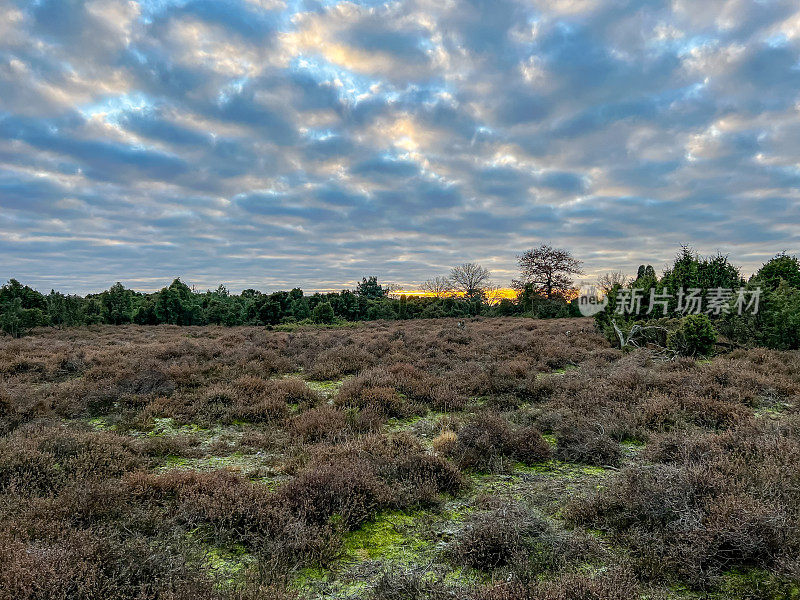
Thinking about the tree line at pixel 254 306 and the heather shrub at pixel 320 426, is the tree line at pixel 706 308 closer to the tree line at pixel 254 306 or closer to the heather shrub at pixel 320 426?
the heather shrub at pixel 320 426

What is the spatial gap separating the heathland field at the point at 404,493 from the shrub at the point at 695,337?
424 centimetres

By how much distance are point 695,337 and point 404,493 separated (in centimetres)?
1356

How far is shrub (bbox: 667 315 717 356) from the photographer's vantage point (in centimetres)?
1325

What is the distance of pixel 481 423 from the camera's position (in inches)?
253

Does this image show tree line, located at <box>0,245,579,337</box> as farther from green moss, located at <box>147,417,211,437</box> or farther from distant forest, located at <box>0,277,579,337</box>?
green moss, located at <box>147,417,211,437</box>

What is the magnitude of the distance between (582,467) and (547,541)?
2.41 meters

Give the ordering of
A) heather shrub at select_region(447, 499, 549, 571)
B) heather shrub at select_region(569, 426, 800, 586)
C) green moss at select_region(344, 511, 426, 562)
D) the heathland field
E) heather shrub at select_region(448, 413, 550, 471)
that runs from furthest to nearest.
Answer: heather shrub at select_region(448, 413, 550, 471) < green moss at select_region(344, 511, 426, 562) < heather shrub at select_region(447, 499, 549, 571) < heather shrub at select_region(569, 426, 800, 586) < the heathland field

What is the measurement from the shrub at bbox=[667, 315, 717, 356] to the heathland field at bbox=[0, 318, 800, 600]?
4238mm

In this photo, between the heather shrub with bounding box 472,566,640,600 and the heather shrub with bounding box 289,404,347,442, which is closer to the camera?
the heather shrub with bounding box 472,566,640,600

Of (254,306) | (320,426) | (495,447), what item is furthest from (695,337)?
(254,306)

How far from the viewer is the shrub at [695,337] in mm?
13250

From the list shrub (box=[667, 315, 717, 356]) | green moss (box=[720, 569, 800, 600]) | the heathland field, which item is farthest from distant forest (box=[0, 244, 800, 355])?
green moss (box=[720, 569, 800, 600])

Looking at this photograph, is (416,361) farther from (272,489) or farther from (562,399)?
(272,489)

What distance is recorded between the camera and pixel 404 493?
452 centimetres
